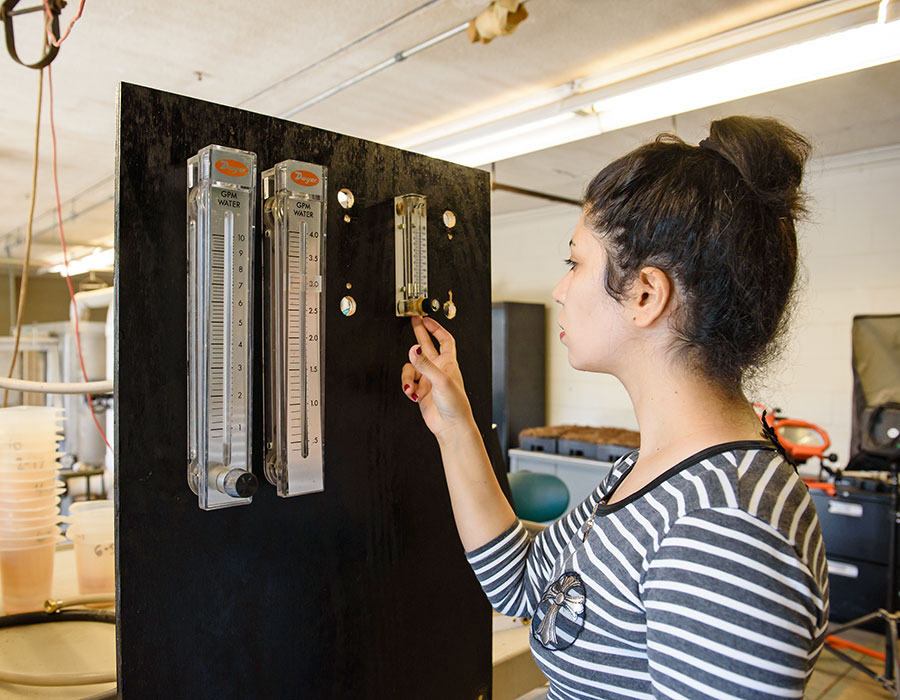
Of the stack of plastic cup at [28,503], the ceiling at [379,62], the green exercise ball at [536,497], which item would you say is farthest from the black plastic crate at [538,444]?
the stack of plastic cup at [28,503]

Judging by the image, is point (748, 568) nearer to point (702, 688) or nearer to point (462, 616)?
point (702, 688)

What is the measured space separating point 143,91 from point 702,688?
85cm

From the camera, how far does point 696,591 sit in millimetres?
643

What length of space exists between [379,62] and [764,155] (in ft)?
8.44

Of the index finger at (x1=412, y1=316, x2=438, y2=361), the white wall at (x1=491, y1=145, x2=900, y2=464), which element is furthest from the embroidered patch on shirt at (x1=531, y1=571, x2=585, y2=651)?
the white wall at (x1=491, y1=145, x2=900, y2=464)

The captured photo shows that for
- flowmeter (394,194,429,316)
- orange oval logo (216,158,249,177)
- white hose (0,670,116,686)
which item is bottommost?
white hose (0,670,116,686)

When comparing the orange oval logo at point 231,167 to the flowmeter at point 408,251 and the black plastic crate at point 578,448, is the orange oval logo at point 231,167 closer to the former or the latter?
the flowmeter at point 408,251

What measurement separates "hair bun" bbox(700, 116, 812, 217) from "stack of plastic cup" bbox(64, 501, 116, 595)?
1272 millimetres

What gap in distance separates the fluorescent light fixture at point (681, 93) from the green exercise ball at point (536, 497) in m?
1.48

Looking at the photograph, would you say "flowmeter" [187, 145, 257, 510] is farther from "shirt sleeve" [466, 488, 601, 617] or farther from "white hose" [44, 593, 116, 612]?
"white hose" [44, 593, 116, 612]

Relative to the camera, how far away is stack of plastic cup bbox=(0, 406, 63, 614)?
4.03 ft

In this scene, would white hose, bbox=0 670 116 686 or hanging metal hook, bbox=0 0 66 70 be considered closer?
white hose, bbox=0 670 116 686

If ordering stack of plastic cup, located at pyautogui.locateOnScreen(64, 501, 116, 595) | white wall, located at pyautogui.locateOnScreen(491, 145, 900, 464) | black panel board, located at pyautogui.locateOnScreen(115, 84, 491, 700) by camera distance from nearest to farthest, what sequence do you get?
black panel board, located at pyautogui.locateOnScreen(115, 84, 491, 700) → stack of plastic cup, located at pyautogui.locateOnScreen(64, 501, 116, 595) → white wall, located at pyautogui.locateOnScreen(491, 145, 900, 464)

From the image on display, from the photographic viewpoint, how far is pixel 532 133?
9.87 feet
